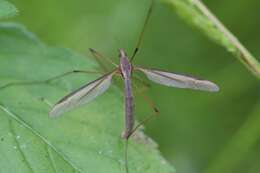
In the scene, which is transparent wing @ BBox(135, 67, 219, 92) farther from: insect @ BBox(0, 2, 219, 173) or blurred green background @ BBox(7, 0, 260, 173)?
blurred green background @ BBox(7, 0, 260, 173)

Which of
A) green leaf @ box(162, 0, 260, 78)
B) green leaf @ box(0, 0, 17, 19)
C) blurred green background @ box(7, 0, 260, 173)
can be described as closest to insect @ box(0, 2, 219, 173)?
green leaf @ box(162, 0, 260, 78)

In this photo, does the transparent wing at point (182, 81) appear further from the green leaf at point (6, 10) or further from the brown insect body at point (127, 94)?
the green leaf at point (6, 10)

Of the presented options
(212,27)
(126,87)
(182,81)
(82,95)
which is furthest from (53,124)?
(212,27)

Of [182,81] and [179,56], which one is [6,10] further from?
[179,56]

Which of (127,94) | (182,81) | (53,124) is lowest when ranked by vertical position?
(53,124)

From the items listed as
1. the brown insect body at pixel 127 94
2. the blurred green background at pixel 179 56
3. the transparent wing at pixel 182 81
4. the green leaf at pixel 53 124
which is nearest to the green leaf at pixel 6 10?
the green leaf at pixel 53 124

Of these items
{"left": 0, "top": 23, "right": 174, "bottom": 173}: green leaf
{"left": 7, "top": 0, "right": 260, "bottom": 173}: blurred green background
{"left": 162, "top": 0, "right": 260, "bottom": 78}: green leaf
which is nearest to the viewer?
{"left": 0, "top": 23, "right": 174, "bottom": 173}: green leaf
